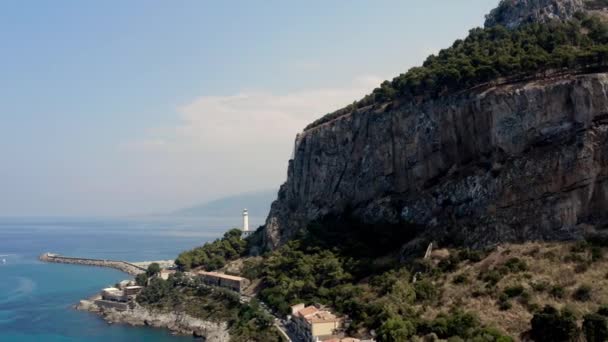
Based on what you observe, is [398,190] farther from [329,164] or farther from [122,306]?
[122,306]

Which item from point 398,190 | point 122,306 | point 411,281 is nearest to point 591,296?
point 411,281

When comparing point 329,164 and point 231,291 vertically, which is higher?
point 329,164

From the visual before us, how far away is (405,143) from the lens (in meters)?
54.4

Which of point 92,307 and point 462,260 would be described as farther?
point 92,307

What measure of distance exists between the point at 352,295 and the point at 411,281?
4.68 meters

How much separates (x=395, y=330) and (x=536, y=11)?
46581mm

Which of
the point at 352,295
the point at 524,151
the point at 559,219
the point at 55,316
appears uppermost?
the point at 524,151

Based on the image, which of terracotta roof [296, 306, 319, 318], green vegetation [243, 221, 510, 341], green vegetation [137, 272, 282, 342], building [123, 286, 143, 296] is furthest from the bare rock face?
building [123, 286, 143, 296]

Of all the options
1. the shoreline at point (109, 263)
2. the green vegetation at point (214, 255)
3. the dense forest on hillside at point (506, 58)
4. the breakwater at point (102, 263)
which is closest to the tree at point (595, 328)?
the dense forest on hillside at point (506, 58)

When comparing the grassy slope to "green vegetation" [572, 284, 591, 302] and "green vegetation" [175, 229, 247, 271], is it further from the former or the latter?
"green vegetation" [175, 229, 247, 271]

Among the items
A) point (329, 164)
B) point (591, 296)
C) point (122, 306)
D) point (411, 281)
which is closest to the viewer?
point (591, 296)

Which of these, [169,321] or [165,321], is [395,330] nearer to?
[169,321]

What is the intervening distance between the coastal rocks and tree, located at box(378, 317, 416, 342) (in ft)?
54.5

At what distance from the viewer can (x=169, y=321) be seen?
54719 millimetres
